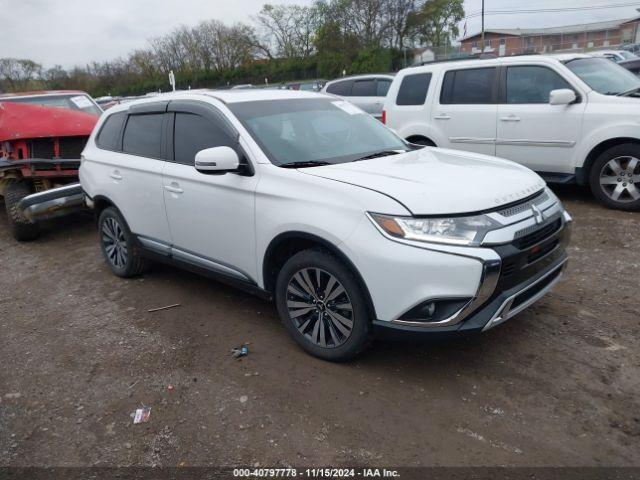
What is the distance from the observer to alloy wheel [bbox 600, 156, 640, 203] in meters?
5.98

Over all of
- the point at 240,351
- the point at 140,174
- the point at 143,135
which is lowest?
the point at 240,351

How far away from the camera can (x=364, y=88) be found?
40.4 feet

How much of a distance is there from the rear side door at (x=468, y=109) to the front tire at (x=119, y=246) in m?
4.47

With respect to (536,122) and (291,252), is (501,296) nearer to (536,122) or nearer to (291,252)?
(291,252)

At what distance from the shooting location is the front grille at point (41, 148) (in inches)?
283

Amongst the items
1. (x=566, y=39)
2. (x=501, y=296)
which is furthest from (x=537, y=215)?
(x=566, y=39)

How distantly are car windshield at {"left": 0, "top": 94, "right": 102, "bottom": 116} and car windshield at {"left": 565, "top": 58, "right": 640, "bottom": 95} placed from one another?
24.5ft

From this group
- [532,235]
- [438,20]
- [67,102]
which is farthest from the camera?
[438,20]

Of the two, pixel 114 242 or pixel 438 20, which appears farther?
pixel 438 20

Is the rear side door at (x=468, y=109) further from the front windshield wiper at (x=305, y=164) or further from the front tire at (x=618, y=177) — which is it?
the front windshield wiper at (x=305, y=164)

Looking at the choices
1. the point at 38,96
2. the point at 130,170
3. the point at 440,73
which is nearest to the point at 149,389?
the point at 130,170

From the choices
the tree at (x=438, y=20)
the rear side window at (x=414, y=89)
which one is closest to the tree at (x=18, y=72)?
the tree at (x=438, y=20)

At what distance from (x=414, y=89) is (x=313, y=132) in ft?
14.1

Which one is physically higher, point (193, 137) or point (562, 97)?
point (562, 97)
